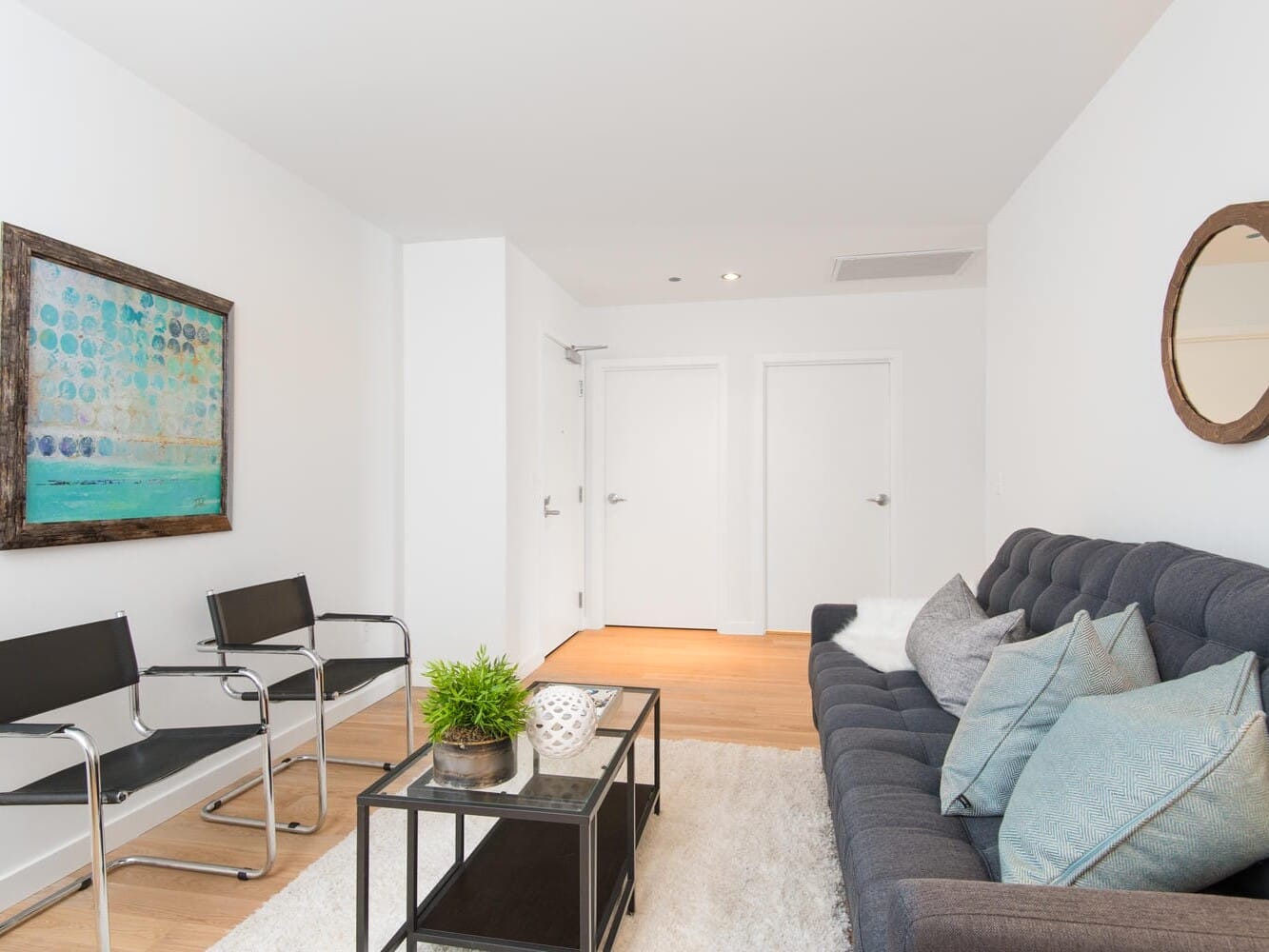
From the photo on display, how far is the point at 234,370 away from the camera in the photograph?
2.82 m

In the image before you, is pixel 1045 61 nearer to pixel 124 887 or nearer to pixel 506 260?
pixel 506 260

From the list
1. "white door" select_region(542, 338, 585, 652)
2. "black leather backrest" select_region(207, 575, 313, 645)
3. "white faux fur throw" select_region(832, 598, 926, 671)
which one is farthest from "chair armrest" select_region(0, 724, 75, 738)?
"white door" select_region(542, 338, 585, 652)

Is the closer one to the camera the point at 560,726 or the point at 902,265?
the point at 560,726

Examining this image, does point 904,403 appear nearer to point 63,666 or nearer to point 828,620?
point 828,620

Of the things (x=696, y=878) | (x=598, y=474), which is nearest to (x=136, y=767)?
(x=696, y=878)

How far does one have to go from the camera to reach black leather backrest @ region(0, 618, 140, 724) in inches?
71.4

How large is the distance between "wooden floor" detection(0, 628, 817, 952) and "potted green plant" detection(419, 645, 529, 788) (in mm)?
825

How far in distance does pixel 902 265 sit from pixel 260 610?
3815mm

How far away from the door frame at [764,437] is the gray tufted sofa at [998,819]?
95.8 inches

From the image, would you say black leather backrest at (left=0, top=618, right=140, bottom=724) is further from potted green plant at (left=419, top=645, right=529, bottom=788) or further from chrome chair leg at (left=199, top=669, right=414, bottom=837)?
potted green plant at (left=419, top=645, right=529, bottom=788)

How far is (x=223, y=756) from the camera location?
270 centimetres

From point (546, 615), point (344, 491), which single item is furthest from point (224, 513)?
point (546, 615)

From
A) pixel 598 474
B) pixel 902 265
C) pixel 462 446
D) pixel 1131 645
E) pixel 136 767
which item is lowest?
pixel 136 767

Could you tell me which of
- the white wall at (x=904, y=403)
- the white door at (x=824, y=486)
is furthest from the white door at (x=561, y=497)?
the white door at (x=824, y=486)
